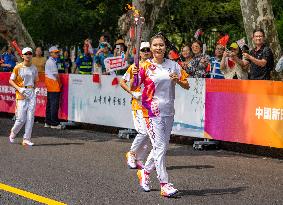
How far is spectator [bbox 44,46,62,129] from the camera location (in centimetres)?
1605

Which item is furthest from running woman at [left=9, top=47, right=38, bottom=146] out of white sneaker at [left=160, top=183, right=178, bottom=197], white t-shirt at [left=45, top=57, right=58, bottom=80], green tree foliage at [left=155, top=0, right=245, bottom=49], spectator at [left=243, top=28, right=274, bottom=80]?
green tree foliage at [left=155, top=0, right=245, bottom=49]

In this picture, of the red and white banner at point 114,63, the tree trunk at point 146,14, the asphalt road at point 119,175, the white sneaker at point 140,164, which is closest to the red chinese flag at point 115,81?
the red and white banner at point 114,63

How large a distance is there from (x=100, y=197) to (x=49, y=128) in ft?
28.6

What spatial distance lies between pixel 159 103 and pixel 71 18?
90.6ft

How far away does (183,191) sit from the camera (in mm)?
8047

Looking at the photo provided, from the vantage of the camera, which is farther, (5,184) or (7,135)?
(7,135)

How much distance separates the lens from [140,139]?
9.83 metres

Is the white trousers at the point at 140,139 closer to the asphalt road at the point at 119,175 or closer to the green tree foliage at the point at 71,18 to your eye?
the asphalt road at the point at 119,175

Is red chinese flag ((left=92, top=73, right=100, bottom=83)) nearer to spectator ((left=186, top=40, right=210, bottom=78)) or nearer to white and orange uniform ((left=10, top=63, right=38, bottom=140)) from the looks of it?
white and orange uniform ((left=10, top=63, right=38, bottom=140))

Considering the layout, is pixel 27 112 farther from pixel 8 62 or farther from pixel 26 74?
pixel 8 62

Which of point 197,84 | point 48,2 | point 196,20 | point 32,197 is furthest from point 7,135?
point 48,2

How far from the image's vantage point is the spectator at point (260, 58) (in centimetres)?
1114

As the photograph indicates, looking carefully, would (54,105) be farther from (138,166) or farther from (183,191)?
(183,191)

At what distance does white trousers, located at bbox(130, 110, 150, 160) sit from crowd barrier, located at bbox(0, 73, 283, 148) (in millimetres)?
2383
